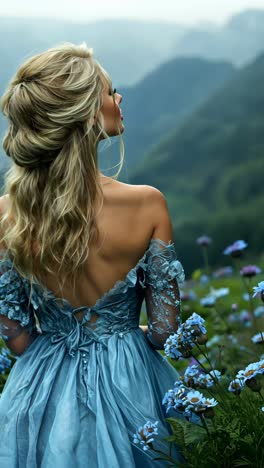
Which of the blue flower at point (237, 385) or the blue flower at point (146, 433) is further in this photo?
the blue flower at point (237, 385)

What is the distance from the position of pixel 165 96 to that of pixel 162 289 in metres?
13.6

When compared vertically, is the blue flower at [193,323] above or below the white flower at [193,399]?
above

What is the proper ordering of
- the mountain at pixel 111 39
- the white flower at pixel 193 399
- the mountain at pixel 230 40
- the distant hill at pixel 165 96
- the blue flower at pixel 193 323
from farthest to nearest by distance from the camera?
the mountain at pixel 230 40, the distant hill at pixel 165 96, the mountain at pixel 111 39, the blue flower at pixel 193 323, the white flower at pixel 193 399

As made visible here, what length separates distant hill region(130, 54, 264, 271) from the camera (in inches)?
480

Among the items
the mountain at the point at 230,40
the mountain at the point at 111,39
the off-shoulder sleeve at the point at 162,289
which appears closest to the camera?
the off-shoulder sleeve at the point at 162,289

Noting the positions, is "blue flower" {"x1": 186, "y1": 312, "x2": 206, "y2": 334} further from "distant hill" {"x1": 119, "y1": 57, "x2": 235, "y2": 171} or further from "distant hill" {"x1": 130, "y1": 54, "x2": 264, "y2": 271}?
"distant hill" {"x1": 119, "y1": 57, "x2": 235, "y2": 171}

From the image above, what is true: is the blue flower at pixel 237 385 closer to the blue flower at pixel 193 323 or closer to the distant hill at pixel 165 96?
the blue flower at pixel 193 323

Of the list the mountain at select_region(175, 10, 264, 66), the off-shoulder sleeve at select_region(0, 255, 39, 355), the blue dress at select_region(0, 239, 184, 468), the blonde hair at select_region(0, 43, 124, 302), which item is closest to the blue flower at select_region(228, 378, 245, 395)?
the blue dress at select_region(0, 239, 184, 468)

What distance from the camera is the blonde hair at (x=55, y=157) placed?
2.34 m

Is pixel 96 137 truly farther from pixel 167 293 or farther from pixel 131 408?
pixel 131 408

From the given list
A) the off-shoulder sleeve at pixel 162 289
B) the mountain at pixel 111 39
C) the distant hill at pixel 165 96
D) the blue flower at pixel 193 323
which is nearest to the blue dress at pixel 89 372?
the off-shoulder sleeve at pixel 162 289

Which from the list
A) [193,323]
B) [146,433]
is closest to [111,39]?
[193,323]

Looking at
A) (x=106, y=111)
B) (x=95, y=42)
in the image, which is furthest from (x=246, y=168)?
(x=106, y=111)

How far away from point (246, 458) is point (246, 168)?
1069 cm
